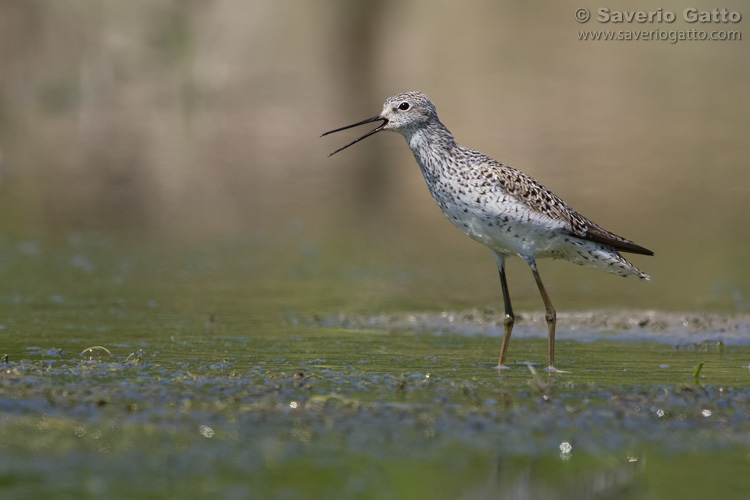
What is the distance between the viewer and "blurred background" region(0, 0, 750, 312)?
13602mm

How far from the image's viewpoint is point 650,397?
6629 mm

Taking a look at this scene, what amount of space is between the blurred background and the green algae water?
1.64 meters

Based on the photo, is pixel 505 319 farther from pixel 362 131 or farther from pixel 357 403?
pixel 362 131

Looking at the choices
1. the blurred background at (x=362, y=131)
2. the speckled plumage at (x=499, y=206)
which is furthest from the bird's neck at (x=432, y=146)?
the blurred background at (x=362, y=131)

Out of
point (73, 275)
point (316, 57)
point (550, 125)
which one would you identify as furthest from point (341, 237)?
point (316, 57)

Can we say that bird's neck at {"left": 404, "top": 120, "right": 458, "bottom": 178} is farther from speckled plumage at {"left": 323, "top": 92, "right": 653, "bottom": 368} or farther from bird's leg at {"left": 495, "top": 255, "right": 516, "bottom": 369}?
bird's leg at {"left": 495, "top": 255, "right": 516, "bottom": 369}

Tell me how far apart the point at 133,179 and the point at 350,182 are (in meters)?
4.00

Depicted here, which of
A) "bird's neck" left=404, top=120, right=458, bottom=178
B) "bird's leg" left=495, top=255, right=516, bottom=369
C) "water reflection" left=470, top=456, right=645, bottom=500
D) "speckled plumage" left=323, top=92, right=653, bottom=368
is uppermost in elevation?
"bird's neck" left=404, top=120, right=458, bottom=178

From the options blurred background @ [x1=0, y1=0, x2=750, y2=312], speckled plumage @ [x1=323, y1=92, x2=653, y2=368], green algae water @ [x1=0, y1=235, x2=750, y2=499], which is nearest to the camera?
green algae water @ [x1=0, y1=235, x2=750, y2=499]

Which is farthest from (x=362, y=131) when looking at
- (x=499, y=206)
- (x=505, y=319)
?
(x=499, y=206)

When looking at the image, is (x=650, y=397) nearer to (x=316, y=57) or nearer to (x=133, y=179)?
(x=133, y=179)

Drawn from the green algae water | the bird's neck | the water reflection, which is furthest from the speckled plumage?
the water reflection

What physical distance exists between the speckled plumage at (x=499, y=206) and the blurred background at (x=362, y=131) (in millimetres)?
2527

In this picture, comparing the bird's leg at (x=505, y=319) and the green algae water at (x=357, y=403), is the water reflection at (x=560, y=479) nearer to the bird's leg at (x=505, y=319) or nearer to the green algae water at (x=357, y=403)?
the green algae water at (x=357, y=403)
